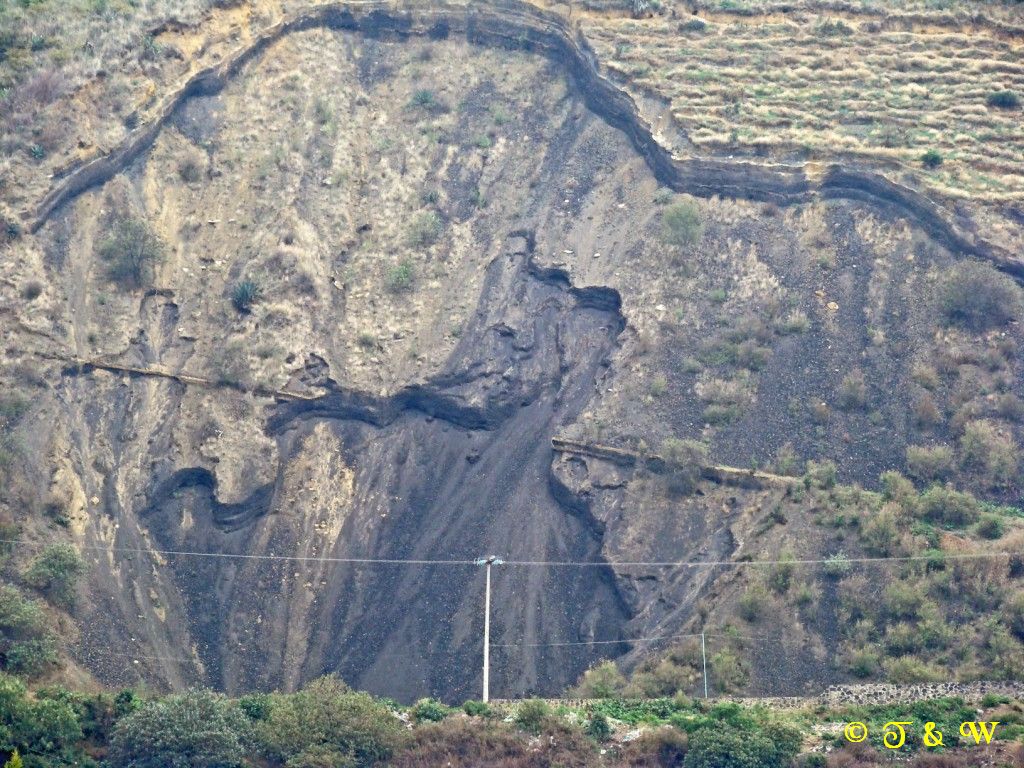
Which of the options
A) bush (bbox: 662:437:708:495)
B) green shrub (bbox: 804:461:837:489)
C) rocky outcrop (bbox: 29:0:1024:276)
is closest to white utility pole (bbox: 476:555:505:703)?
bush (bbox: 662:437:708:495)

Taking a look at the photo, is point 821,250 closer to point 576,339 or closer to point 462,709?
point 576,339

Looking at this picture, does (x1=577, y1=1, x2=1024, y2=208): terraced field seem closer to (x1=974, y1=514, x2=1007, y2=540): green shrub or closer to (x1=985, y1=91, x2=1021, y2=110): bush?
(x1=985, y1=91, x2=1021, y2=110): bush

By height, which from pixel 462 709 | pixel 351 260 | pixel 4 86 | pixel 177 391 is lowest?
pixel 462 709

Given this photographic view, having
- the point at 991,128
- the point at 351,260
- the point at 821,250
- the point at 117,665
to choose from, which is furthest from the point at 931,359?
the point at 117,665

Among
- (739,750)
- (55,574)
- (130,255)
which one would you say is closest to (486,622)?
(739,750)

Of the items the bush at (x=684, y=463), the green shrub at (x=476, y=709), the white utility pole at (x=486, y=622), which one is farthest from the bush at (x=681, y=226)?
the green shrub at (x=476, y=709)

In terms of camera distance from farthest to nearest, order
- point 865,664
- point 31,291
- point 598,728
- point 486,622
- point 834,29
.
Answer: point 834,29, point 31,291, point 486,622, point 865,664, point 598,728

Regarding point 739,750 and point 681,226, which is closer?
point 739,750

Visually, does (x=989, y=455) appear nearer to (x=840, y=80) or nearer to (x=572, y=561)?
(x=572, y=561)
